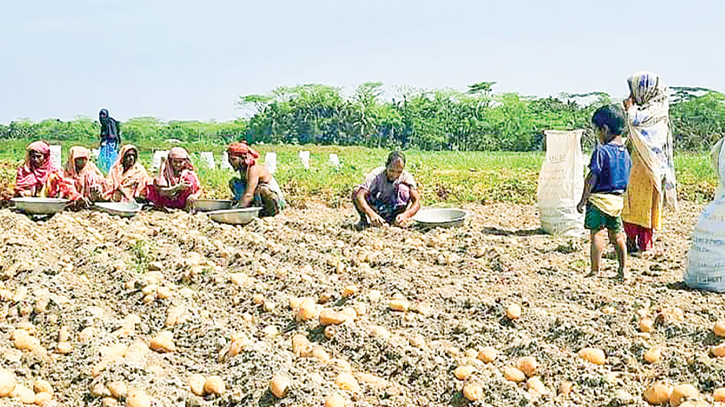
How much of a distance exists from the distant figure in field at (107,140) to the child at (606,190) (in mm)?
9427

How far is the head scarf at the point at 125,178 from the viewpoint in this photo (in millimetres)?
9305

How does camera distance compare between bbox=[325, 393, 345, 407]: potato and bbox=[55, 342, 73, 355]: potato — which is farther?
bbox=[55, 342, 73, 355]: potato

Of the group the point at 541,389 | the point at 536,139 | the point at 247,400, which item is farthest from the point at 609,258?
the point at 536,139

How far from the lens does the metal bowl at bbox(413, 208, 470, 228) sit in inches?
311

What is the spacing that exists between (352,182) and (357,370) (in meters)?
9.12

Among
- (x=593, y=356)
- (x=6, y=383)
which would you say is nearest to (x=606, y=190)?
(x=593, y=356)

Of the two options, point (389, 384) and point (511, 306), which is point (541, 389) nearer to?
point (389, 384)

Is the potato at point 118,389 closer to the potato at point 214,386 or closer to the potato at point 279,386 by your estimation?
the potato at point 214,386

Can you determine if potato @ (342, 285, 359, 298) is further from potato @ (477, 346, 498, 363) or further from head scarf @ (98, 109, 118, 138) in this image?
head scarf @ (98, 109, 118, 138)

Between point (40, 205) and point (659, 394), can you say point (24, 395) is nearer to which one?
point (659, 394)

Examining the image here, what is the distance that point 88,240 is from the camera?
6992mm

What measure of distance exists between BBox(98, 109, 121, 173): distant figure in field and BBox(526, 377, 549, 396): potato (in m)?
11.1

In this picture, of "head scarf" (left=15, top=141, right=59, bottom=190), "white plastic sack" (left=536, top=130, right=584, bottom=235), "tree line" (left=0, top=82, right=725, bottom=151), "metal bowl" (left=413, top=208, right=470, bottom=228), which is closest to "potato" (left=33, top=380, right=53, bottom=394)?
"metal bowl" (left=413, top=208, right=470, bottom=228)

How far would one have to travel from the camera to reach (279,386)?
123 inches
